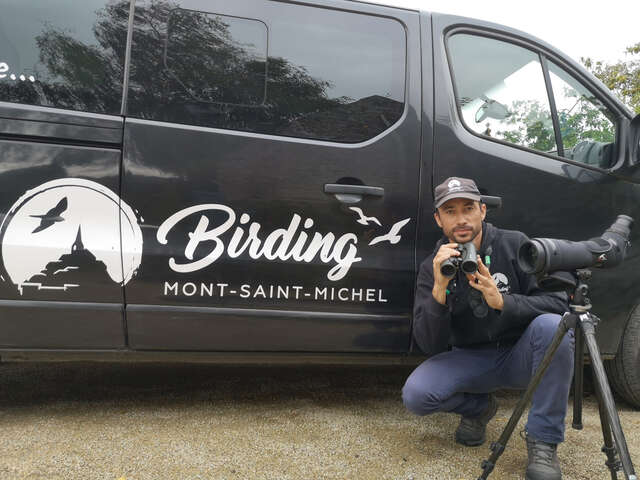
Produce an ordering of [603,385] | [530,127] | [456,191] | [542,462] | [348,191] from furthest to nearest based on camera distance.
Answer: [530,127] → [348,191] → [456,191] → [542,462] → [603,385]

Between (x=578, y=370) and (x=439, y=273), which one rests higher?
(x=439, y=273)

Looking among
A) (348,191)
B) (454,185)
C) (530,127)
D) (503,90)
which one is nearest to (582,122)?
(530,127)

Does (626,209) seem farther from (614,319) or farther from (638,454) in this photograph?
(638,454)

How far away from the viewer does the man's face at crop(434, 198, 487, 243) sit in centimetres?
185

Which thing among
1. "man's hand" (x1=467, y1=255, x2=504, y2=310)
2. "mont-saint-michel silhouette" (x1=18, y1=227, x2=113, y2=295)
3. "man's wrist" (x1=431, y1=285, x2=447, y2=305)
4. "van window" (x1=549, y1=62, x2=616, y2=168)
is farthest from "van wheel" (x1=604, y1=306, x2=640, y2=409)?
"mont-saint-michel silhouette" (x1=18, y1=227, x2=113, y2=295)

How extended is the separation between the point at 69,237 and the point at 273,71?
1.03m

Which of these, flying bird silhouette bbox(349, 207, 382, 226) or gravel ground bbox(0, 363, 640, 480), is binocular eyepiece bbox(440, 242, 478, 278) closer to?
flying bird silhouette bbox(349, 207, 382, 226)

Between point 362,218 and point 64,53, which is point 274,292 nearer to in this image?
point 362,218

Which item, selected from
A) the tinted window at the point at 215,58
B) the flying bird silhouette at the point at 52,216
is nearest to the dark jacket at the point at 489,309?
the tinted window at the point at 215,58

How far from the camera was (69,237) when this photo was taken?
73.9 inches

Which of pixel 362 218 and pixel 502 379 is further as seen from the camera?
pixel 362 218

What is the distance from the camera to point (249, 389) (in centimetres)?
261

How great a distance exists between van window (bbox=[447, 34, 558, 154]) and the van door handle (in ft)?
1.97

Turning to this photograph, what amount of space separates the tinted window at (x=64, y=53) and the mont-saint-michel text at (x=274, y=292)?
0.74 metres
